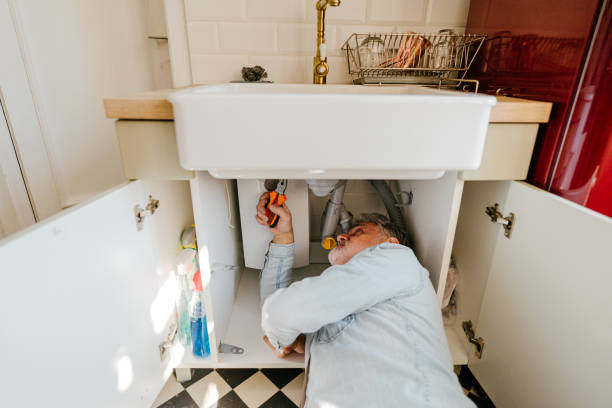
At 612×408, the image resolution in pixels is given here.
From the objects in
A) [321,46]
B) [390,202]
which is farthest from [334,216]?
[321,46]

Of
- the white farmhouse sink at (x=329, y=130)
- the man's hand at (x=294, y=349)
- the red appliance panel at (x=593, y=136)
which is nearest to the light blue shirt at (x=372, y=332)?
the man's hand at (x=294, y=349)

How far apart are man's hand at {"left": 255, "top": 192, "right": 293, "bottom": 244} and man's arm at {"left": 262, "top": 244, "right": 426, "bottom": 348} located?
1.12 ft

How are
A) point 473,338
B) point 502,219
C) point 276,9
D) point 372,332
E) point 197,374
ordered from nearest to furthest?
point 372,332, point 502,219, point 473,338, point 197,374, point 276,9

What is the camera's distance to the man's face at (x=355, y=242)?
2.89 feet

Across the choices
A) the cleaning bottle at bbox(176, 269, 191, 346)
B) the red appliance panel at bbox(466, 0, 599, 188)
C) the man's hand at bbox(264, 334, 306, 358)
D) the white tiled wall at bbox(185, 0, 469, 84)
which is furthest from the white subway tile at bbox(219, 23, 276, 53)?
the man's hand at bbox(264, 334, 306, 358)

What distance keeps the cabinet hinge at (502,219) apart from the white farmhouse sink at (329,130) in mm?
246

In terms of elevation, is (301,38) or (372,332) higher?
(301,38)

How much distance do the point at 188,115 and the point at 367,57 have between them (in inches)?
28.4

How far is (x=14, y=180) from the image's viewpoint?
0.73 metres

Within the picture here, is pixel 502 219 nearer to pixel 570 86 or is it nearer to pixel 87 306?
pixel 570 86

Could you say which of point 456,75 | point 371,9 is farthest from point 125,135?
point 456,75

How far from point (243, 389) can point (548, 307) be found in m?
0.82

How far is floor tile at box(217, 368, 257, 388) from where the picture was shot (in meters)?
0.95

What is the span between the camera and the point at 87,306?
52cm
